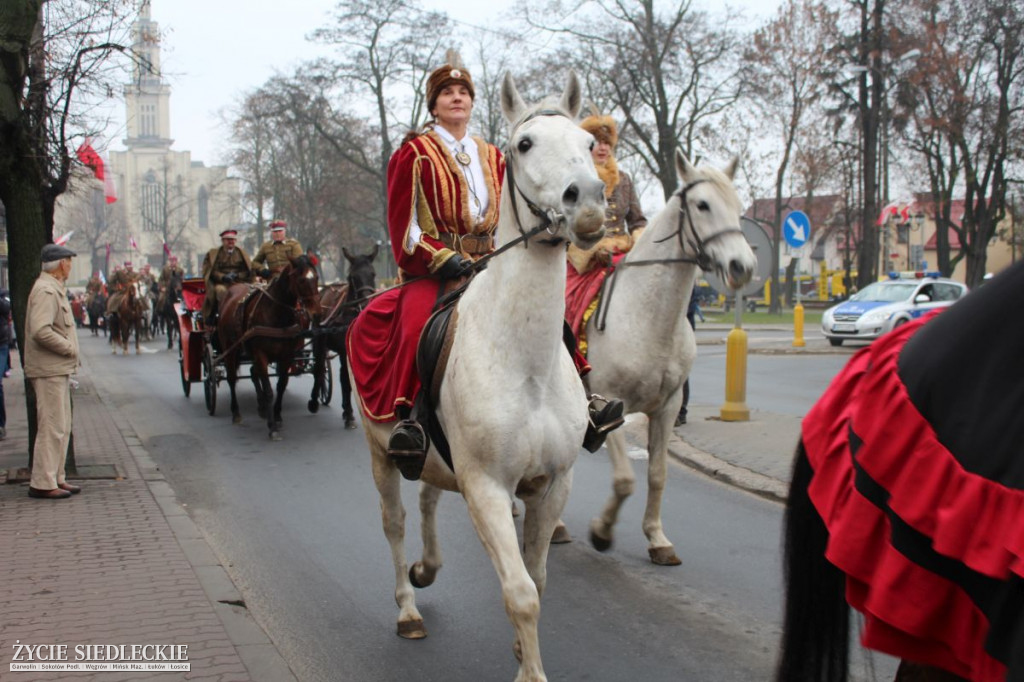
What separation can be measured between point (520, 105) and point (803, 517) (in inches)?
89.4

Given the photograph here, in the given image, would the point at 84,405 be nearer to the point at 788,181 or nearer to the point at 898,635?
the point at 898,635

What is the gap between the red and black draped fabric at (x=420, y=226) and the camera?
15.5 ft

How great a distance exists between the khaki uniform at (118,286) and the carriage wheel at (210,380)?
51.8ft

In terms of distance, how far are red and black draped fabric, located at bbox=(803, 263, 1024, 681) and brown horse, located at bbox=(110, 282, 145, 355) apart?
28.9 meters

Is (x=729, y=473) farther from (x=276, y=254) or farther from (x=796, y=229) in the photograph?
(x=796, y=229)

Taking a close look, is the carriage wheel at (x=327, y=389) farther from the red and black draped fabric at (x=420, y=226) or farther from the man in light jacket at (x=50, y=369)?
the red and black draped fabric at (x=420, y=226)

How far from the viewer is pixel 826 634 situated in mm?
2457

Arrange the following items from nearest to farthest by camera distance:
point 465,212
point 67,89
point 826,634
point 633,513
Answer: point 826,634, point 465,212, point 633,513, point 67,89

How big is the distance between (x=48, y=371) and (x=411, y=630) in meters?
4.78

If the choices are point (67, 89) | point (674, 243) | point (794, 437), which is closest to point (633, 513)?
point (674, 243)

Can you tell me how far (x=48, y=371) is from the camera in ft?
26.9

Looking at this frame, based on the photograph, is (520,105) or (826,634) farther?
(520,105)

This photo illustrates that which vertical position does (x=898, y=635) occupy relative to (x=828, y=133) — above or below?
below

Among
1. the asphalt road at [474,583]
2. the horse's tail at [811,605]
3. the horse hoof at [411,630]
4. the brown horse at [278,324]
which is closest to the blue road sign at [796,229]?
the asphalt road at [474,583]
